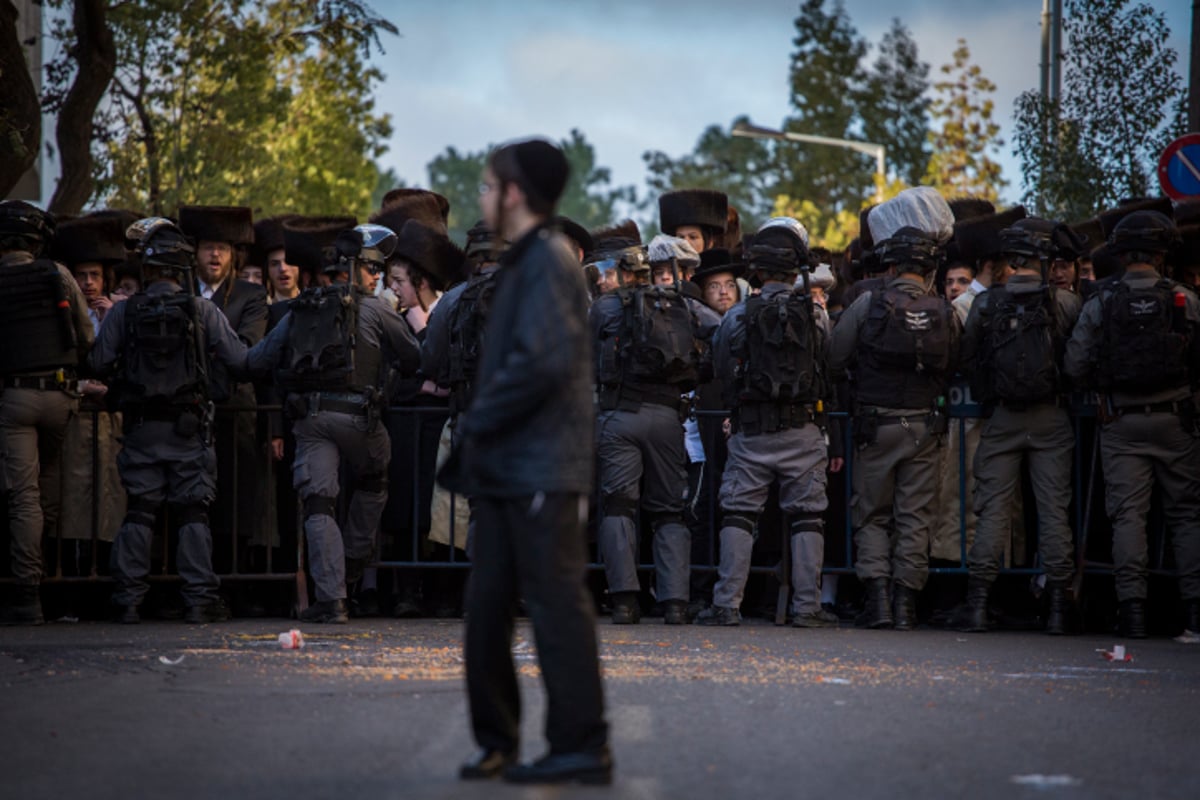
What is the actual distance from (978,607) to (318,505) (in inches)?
158

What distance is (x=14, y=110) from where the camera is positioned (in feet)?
52.1

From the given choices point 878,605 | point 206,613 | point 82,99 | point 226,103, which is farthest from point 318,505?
point 226,103

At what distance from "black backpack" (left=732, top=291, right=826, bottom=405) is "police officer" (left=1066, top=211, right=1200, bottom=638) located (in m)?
1.52

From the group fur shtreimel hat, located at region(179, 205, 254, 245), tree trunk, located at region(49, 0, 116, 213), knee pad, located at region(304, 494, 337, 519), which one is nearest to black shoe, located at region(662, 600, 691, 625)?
knee pad, located at region(304, 494, 337, 519)

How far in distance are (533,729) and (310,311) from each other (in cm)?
475

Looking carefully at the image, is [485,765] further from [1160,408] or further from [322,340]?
[1160,408]

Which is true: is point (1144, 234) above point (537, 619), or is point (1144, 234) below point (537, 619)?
above

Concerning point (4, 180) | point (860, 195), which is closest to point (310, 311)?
point (4, 180)

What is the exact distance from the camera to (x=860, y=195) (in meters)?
55.5

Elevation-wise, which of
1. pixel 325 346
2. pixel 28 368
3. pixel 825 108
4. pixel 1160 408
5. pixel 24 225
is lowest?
pixel 1160 408

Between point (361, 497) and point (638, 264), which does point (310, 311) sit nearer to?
point (361, 497)

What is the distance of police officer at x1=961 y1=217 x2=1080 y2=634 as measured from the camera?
11023 millimetres

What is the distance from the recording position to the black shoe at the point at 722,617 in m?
11.3

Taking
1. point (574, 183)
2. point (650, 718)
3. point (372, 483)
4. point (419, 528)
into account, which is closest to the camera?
point (650, 718)
